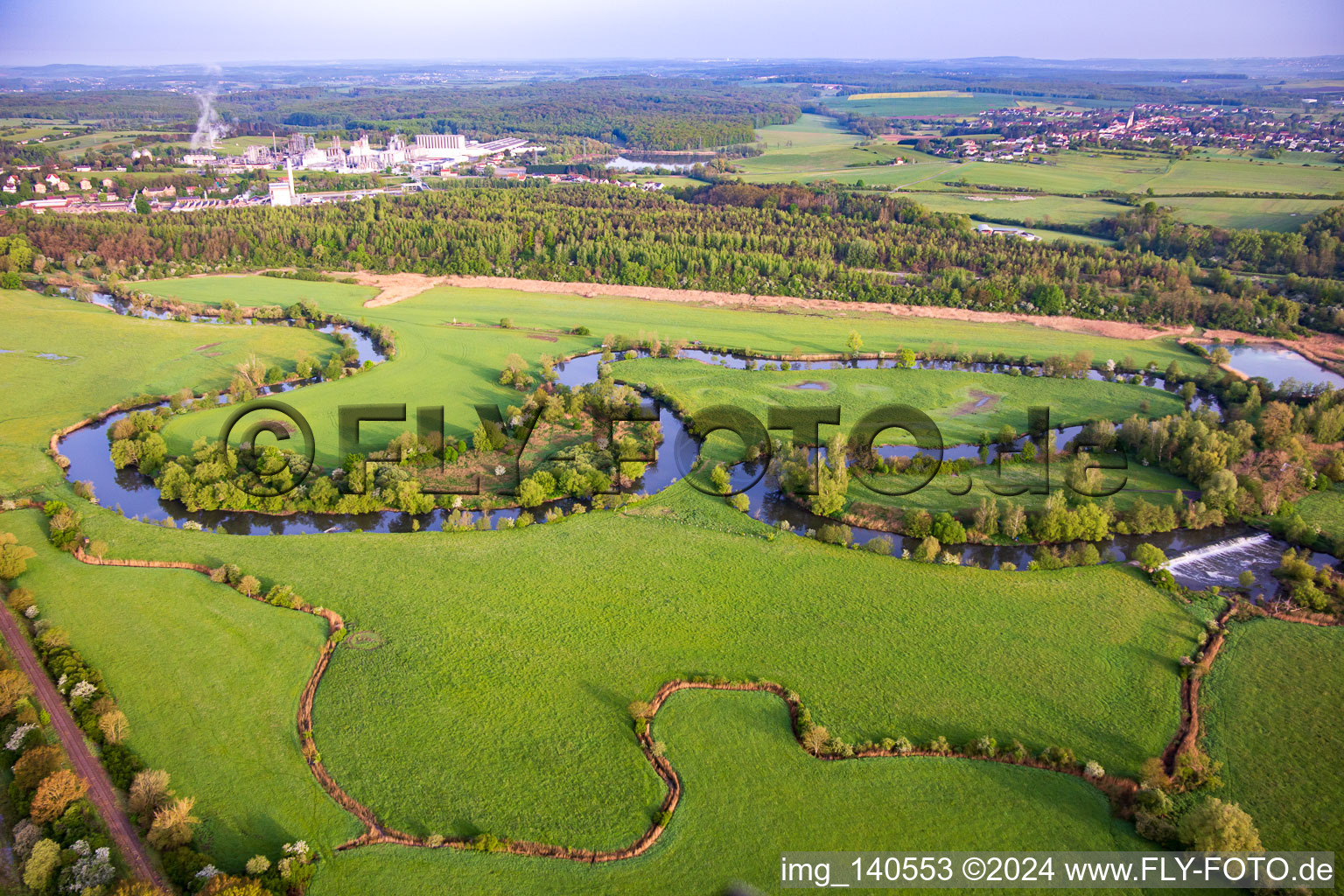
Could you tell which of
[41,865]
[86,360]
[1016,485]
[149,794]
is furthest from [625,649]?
[86,360]

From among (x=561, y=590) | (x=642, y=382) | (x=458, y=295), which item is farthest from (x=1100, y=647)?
(x=458, y=295)

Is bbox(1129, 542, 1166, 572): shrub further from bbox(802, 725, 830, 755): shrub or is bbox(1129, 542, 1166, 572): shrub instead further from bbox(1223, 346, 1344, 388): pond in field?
bbox(1223, 346, 1344, 388): pond in field

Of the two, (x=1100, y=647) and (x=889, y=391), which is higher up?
(x=889, y=391)

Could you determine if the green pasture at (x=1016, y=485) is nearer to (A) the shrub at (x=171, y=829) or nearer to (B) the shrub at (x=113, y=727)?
(A) the shrub at (x=171, y=829)

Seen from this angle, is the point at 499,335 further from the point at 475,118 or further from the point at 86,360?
the point at 475,118

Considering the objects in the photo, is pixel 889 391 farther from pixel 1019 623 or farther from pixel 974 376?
pixel 1019 623

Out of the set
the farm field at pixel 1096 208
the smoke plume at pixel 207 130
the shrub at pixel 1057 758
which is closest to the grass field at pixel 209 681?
the shrub at pixel 1057 758

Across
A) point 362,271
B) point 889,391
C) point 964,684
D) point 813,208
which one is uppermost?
point 813,208
